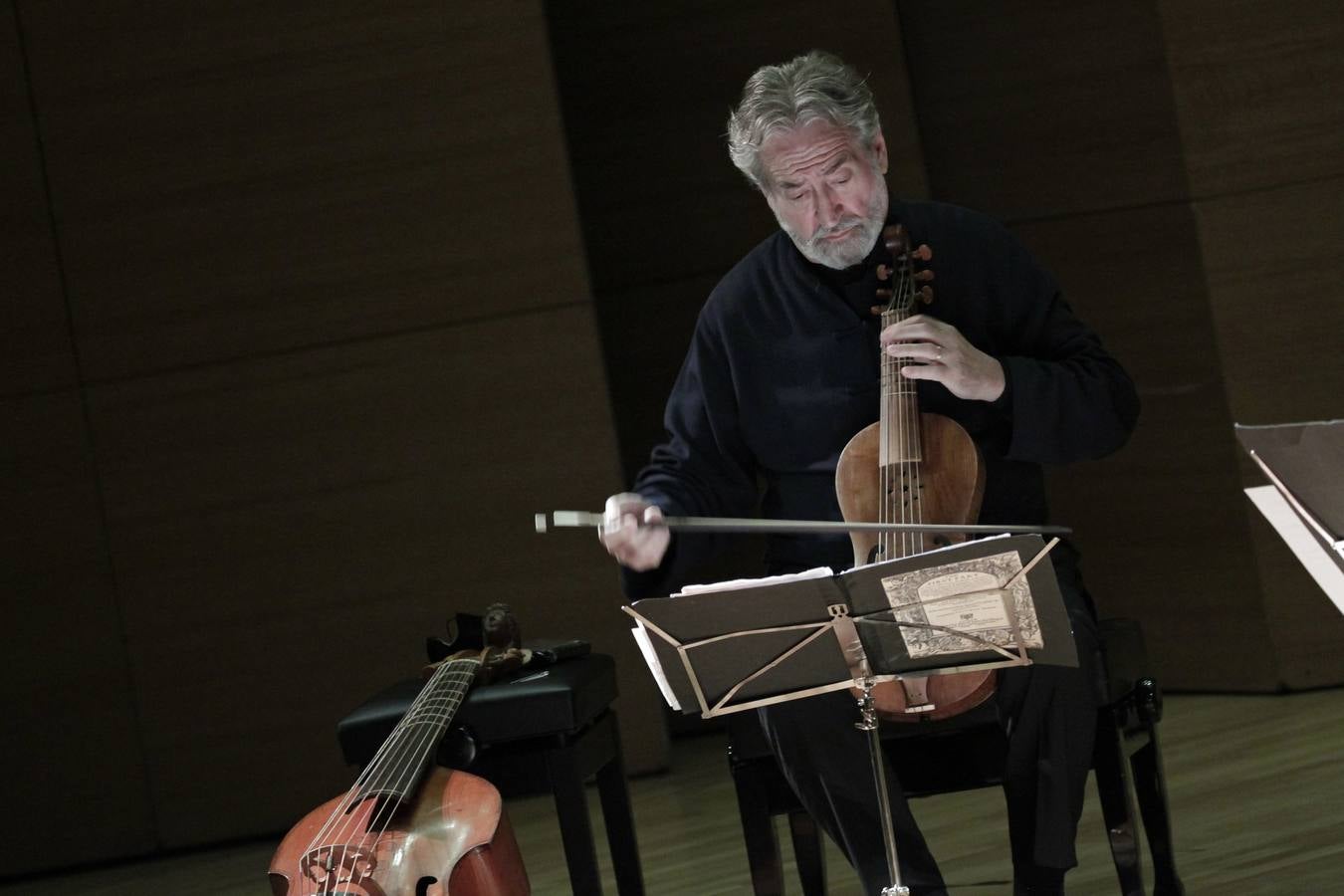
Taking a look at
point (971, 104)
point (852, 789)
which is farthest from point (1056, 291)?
point (971, 104)

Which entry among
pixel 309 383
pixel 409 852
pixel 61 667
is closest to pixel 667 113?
pixel 309 383

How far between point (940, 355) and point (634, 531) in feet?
1.40

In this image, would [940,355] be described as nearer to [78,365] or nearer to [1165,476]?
[1165,476]

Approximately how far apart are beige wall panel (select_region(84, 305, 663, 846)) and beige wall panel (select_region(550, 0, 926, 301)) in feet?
1.83

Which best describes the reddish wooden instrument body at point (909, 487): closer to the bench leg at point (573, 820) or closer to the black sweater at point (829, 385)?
the black sweater at point (829, 385)

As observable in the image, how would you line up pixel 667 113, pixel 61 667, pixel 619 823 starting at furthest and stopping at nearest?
1. pixel 667 113
2. pixel 61 667
3. pixel 619 823

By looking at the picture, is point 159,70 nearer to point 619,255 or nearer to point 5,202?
point 5,202

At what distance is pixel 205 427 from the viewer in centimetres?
397

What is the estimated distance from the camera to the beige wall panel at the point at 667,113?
166 inches

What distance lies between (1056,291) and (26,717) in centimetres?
280

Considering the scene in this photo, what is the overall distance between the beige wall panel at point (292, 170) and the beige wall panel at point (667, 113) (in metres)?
0.49

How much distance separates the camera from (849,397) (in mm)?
2309

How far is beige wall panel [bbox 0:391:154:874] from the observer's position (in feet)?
13.1

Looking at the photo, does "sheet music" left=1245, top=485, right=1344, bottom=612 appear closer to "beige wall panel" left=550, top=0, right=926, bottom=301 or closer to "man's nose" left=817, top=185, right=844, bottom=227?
"man's nose" left=817, top=185, right=844, bottom=227
